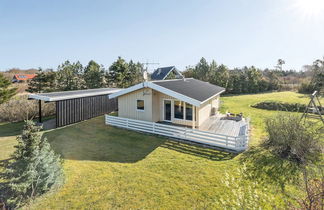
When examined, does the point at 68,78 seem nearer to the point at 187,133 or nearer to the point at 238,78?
the point at 187,133

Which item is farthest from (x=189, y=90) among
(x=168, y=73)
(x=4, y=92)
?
(x=4, y=92)

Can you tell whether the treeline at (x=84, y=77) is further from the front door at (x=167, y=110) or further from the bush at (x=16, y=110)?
the front door at (x=167, y=110)

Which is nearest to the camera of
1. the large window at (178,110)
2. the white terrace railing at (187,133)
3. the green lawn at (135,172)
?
the green lawn at (135,172)

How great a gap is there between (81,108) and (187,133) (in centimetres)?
911

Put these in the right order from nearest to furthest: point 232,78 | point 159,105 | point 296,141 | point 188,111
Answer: point 296,141 → point 188,111 → point 159,105 → point 232,78

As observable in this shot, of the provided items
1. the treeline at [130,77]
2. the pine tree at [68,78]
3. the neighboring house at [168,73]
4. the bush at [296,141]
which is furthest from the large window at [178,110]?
the pine tree at [68,78]

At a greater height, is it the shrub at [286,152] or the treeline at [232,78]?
the treeline at [232,78]

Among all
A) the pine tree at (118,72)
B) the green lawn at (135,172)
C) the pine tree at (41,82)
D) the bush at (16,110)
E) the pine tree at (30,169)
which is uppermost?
the pine tree at (118,72)

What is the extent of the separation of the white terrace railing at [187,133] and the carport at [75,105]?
2.86 metres

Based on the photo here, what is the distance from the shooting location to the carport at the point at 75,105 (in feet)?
39.0

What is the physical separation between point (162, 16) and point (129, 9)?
3.03 m

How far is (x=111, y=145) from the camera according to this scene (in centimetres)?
878

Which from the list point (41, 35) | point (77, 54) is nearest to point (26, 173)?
point (41, 35)

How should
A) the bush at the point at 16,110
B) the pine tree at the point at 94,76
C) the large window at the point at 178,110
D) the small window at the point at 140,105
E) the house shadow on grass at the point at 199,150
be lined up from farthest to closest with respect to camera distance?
the pine tree at the point at 94,76 → the bush at the point at 16,110 → the small window at the point at 140,105 → the large window at the point at 178,110 → the house shadow on grass at the point at 199,150
